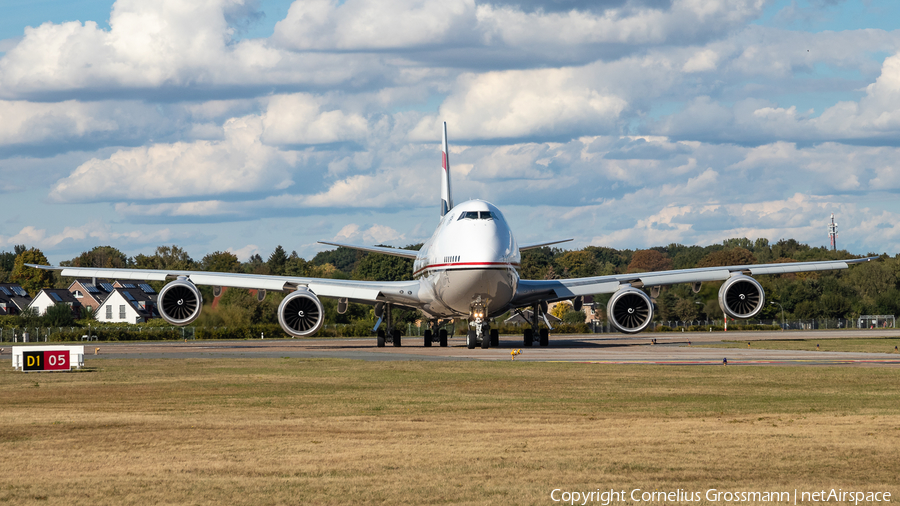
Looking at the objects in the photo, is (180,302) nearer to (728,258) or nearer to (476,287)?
(476,287)

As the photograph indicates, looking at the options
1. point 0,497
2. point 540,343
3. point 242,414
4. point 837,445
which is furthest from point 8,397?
point 540,343

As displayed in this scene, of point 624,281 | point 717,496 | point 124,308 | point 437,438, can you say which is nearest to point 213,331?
point 624,281

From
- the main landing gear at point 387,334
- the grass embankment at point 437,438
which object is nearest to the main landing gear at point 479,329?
the main landing gear at point 387,334

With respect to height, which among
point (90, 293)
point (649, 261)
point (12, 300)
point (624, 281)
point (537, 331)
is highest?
point (649, 261)

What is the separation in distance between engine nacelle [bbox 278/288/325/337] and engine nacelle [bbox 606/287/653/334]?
12.9 m

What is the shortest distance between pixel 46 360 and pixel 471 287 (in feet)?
54.1

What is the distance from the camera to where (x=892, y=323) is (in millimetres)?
88125

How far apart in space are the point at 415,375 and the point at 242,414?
9.59 metres

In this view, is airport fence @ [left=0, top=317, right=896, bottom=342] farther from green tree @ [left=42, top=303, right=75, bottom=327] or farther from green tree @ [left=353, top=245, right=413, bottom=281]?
green tree @ [left=353, top=245, right=413, bottom=281]

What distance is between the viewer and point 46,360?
94.8ft

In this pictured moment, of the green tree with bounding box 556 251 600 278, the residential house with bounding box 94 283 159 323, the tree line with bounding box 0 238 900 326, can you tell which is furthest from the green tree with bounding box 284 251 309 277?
the green tree with bounding box 556 251 600 278

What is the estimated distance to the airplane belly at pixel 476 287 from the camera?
38.2 m

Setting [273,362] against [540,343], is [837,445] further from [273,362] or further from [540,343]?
[540,343]

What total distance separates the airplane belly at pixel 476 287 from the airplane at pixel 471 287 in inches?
1.6
